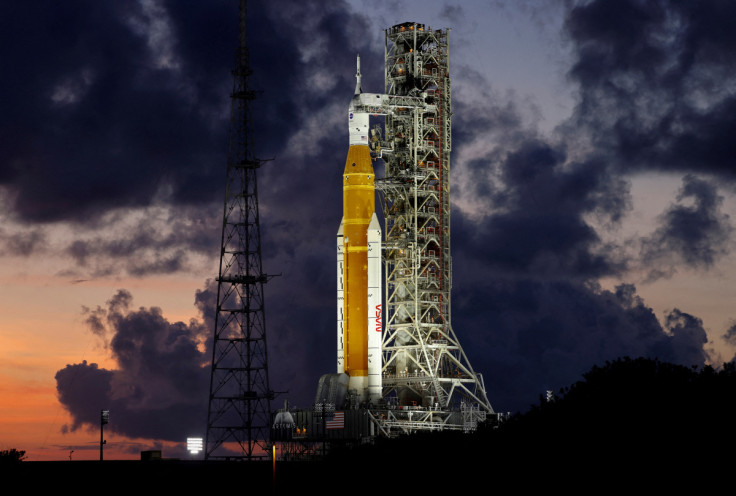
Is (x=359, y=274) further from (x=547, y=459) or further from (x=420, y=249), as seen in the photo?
(x=547, y=459)

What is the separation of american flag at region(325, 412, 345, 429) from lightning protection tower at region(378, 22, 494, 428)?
6.99 meters

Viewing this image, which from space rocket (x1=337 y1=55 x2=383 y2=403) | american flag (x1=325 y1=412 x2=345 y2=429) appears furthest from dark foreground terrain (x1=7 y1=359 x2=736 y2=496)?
space rocket (x1=337 y1=55 x2=383 y2=403)

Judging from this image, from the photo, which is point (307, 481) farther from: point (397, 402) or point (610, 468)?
point (610, 468)

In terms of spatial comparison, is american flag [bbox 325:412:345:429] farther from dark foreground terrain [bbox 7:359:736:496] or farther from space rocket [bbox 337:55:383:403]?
dark foreground terrain [bbox 7:359:736:496]

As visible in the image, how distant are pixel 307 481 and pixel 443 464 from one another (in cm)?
1202

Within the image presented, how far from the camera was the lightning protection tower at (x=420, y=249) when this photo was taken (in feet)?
359

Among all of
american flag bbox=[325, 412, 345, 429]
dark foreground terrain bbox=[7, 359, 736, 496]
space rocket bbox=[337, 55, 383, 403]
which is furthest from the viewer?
space rocket bbox=[337, 55, 383, 403]

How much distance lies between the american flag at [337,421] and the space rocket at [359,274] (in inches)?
106

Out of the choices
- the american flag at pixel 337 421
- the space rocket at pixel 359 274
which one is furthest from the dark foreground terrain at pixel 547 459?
the space rocket at pixel 359 274

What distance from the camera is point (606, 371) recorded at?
88.8m

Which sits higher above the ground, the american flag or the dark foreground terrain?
the american flag

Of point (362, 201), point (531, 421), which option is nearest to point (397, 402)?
point (362, 201)

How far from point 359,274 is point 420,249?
687cm

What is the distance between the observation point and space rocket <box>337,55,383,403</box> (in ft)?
343
